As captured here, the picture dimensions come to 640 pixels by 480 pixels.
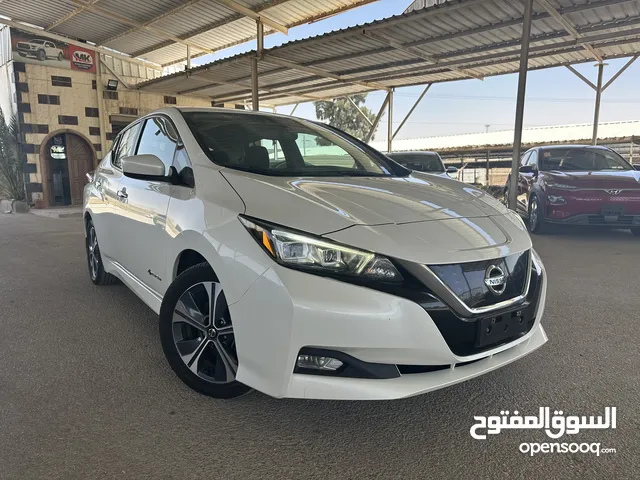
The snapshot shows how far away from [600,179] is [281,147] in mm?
5706

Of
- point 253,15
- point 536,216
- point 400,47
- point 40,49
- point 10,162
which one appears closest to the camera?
point 536,216

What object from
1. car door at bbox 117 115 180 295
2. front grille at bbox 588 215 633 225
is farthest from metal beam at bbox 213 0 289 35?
front grille at bbox 588 215 633 225

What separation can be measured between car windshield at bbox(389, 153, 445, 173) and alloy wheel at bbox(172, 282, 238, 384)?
7.21 meters

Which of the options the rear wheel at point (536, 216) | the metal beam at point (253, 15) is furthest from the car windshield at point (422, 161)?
the metal beam at point (253, 15)

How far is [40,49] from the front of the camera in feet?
44.1

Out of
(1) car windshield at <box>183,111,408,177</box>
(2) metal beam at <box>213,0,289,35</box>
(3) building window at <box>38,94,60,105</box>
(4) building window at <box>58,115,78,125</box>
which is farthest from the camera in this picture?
(4) building window at <box>58,115,78,125</box>

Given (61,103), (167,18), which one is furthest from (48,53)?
(167,18)

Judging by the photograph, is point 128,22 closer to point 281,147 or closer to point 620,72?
point 281,147

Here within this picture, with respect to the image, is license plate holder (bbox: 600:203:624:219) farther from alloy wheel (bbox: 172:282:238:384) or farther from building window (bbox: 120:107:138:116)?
building window (bbox: 120:107:138:116)

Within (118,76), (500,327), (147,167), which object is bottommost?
(500,327)

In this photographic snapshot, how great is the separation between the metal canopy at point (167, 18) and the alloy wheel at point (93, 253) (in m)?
7.66

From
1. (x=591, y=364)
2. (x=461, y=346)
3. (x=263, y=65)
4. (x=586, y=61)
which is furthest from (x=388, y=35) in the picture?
(x=461, y=346)

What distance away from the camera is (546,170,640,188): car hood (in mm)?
6559

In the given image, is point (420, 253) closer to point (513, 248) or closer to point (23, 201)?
point (513, 248)
